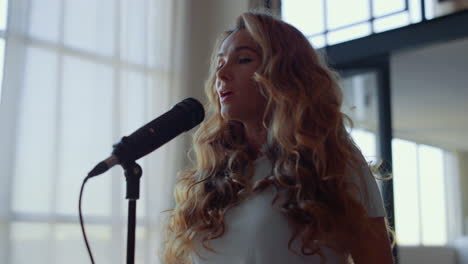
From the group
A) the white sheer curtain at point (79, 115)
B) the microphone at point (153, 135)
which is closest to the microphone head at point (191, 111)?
the microphone at point (153, 135)

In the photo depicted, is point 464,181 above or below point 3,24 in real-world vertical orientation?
below

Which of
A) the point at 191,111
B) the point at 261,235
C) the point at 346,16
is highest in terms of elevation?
the point at 346,16

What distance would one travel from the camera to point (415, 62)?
4645 millimetres

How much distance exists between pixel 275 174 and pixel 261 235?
0.15 m

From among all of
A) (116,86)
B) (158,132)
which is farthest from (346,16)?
(158,132)

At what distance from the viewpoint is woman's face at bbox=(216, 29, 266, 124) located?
1333 mm

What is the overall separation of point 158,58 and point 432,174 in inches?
247

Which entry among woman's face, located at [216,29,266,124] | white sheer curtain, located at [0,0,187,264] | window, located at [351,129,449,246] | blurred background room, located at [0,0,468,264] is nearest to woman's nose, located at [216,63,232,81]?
woman's face, located at [216,29,266,124]

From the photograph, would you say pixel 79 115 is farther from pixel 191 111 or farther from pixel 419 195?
pixel 419 195

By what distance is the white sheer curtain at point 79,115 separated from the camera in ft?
8.14

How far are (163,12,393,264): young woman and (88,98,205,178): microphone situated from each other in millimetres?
195

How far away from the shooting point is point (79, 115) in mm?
2713

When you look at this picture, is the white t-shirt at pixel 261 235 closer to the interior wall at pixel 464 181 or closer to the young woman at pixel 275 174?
the young woman at pixel 275 174

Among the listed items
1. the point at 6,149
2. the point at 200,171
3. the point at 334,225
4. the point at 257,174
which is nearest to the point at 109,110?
the point at 6,149
